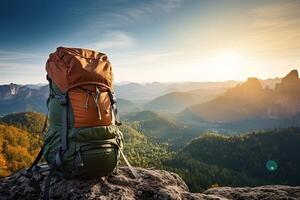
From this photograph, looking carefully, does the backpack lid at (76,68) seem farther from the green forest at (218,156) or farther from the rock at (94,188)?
the green forest at (218,156)

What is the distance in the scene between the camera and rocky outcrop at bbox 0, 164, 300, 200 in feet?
14.4

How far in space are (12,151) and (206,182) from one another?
61.3 m

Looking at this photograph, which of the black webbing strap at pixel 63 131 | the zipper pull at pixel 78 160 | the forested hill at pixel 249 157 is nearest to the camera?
the zipper pull at pixel 78 160

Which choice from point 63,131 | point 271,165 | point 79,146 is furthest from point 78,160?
point 271,165

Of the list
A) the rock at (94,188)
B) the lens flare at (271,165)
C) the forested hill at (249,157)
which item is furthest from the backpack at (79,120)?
the lens flare at (271,165)

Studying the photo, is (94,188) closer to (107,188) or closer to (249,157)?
(107,188)

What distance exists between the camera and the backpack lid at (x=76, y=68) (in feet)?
14.9

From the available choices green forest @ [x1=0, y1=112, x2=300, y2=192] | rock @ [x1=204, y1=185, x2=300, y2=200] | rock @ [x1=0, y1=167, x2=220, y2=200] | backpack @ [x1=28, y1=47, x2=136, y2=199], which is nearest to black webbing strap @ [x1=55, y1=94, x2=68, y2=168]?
backpack @ [x1=28, y1=47, x2=136, y2=199]

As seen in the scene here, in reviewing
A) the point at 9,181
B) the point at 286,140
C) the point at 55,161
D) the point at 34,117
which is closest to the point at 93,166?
the point at 55,161

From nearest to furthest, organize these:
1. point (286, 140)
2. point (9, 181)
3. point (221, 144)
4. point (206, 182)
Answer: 1. point (9, 181)
2. point (206, 182)
3. point (221, 144)
4. point (286, 140)

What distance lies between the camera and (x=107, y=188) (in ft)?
15.1

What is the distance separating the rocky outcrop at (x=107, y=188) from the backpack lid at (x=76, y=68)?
1.63 metres

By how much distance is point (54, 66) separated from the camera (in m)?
4.77

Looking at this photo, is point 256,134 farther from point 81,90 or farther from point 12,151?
point 81,90
